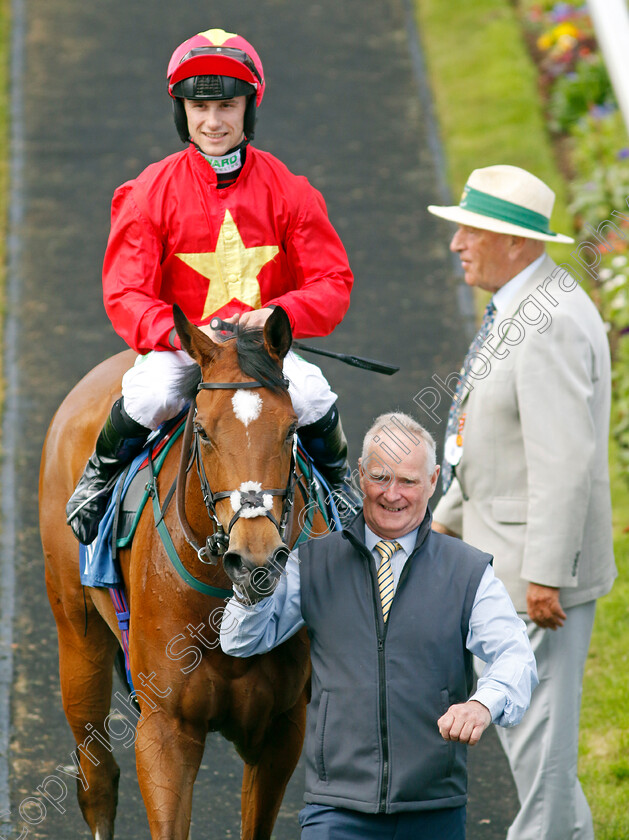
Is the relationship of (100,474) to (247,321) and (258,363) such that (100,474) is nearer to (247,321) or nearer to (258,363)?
(247,321)

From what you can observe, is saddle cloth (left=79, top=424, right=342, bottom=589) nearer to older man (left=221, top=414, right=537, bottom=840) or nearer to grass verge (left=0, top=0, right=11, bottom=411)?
older man (left=221, top=414, right=537, bottom=840)

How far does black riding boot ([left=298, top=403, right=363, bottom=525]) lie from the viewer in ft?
12.9

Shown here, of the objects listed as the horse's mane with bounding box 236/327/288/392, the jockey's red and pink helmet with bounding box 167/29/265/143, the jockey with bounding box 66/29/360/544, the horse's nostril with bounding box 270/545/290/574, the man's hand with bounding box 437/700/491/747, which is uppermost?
the jockey's red and pink helmet with bounding box 167/29/265/143

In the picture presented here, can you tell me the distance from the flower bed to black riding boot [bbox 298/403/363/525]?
3321 mm

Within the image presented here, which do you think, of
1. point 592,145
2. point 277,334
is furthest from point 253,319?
point 592,145

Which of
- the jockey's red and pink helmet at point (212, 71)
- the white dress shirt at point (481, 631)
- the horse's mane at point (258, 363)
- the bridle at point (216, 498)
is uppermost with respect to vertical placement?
the jockey's red and pink helmet at point (212, 71)

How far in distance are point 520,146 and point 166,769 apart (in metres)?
8.14

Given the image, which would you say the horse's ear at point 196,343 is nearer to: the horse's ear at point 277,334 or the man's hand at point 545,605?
the horse's ear at point 277,334

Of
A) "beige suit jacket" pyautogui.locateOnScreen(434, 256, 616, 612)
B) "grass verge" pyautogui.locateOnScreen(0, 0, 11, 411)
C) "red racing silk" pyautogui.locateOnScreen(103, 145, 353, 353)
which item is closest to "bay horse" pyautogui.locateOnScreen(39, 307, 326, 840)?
"red racing silk" pyautogui.locateOnScreen(103, 145, 353, 353)

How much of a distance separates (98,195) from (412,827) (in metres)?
8.22

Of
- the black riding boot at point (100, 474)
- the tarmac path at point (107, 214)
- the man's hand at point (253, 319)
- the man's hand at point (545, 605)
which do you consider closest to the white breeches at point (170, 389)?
the black riding boot at point (100, 474)

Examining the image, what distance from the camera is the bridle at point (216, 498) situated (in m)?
2.97

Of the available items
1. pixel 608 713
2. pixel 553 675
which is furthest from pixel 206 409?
pixel 608 713

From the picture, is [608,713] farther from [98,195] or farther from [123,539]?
[98,195]
